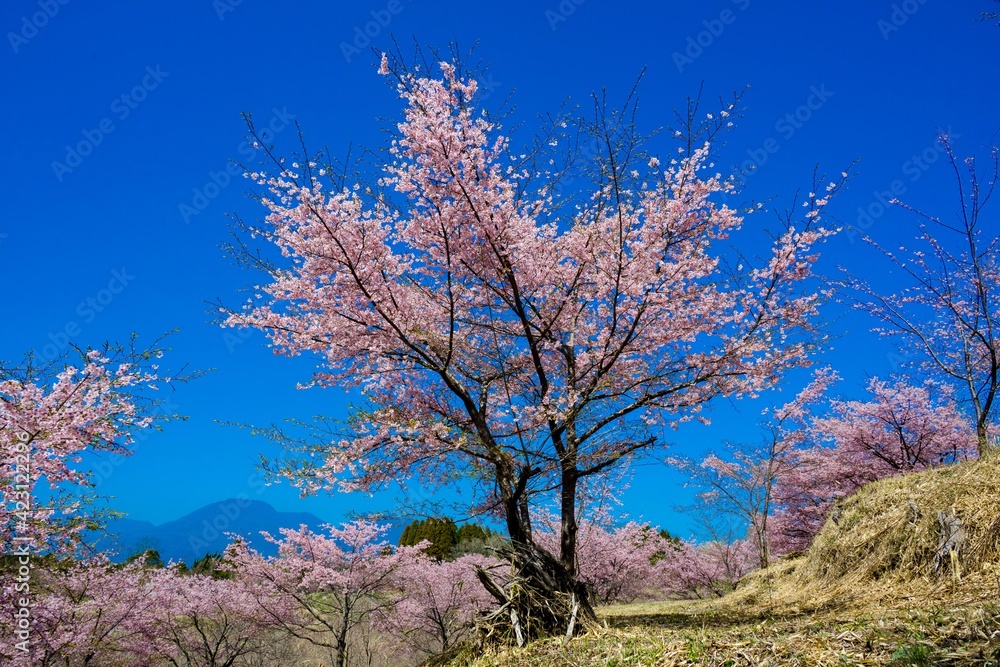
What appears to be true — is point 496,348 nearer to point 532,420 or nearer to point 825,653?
point 532,420

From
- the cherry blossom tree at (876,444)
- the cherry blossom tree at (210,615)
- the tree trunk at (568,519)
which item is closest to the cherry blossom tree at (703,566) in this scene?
the cherry blossom tree at (876,444)

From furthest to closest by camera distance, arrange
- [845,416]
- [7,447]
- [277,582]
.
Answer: [845,416]
[277,582]
[7,447]

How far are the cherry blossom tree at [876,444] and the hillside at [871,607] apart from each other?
1116cm

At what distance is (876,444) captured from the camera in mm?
17891

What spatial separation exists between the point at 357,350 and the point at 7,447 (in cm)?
355

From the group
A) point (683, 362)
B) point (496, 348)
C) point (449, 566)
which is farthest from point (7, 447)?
point (449, 566)

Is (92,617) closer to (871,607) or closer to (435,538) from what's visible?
(871,607)

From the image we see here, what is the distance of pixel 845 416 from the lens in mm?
18328

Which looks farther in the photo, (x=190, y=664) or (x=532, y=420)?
(x=190, y=664)

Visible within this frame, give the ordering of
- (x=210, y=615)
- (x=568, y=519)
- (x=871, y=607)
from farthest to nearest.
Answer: (x=210, y=615) → (x=568, y=519) → (x=871, y=607)

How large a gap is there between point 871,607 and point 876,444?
55.1 ft

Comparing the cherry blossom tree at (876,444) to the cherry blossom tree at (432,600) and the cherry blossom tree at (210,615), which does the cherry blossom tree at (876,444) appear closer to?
the cherry blossom tree at (432,600)

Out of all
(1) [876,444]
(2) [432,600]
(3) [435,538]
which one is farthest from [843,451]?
(3) [435,538]

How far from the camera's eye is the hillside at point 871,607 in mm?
2357
